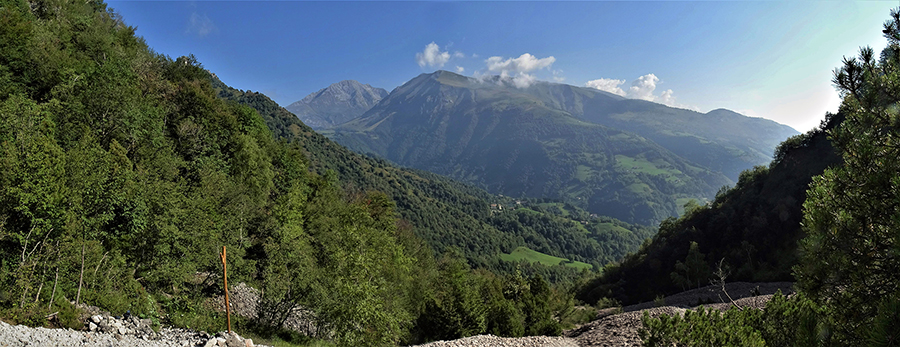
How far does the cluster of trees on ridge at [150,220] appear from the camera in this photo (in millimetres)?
13883

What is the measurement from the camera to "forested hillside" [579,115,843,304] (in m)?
47.0

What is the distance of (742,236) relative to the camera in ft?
174

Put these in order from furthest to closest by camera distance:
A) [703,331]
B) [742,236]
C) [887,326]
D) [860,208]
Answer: [742,236] < [703,331] < [860,208] < [887,326]

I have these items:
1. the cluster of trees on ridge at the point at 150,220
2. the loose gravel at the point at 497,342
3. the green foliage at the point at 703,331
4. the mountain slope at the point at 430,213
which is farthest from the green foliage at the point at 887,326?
the mountain slope at the point at 430,213

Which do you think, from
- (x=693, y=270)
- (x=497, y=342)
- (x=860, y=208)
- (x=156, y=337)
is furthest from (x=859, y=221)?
(x=693, y=270)

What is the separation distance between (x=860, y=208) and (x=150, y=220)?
2725cm

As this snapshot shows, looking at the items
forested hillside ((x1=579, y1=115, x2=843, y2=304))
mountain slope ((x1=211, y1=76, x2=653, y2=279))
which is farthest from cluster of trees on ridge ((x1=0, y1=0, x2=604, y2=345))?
mountain slope ((x1=211, y1=76, x2=653, y2=279))

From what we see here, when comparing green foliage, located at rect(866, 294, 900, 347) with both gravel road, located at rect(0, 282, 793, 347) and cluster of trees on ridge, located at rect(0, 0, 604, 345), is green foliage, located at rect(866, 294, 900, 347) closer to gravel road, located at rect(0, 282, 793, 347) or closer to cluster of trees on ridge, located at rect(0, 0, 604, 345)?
gravel road, located at rect(0, 282, 793, 347)

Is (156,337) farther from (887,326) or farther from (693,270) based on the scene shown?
(693,270)

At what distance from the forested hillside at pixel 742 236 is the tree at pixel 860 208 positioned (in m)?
46.7

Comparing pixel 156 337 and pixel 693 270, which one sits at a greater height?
pixel 693 270

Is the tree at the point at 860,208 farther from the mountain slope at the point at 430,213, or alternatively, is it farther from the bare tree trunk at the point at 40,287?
the mountain slope at the point at 430,213

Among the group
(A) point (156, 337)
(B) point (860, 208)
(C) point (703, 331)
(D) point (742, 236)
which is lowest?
(A) point (156, 337)

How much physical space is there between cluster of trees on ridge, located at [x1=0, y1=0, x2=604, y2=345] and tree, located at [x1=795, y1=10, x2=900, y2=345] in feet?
53.5
